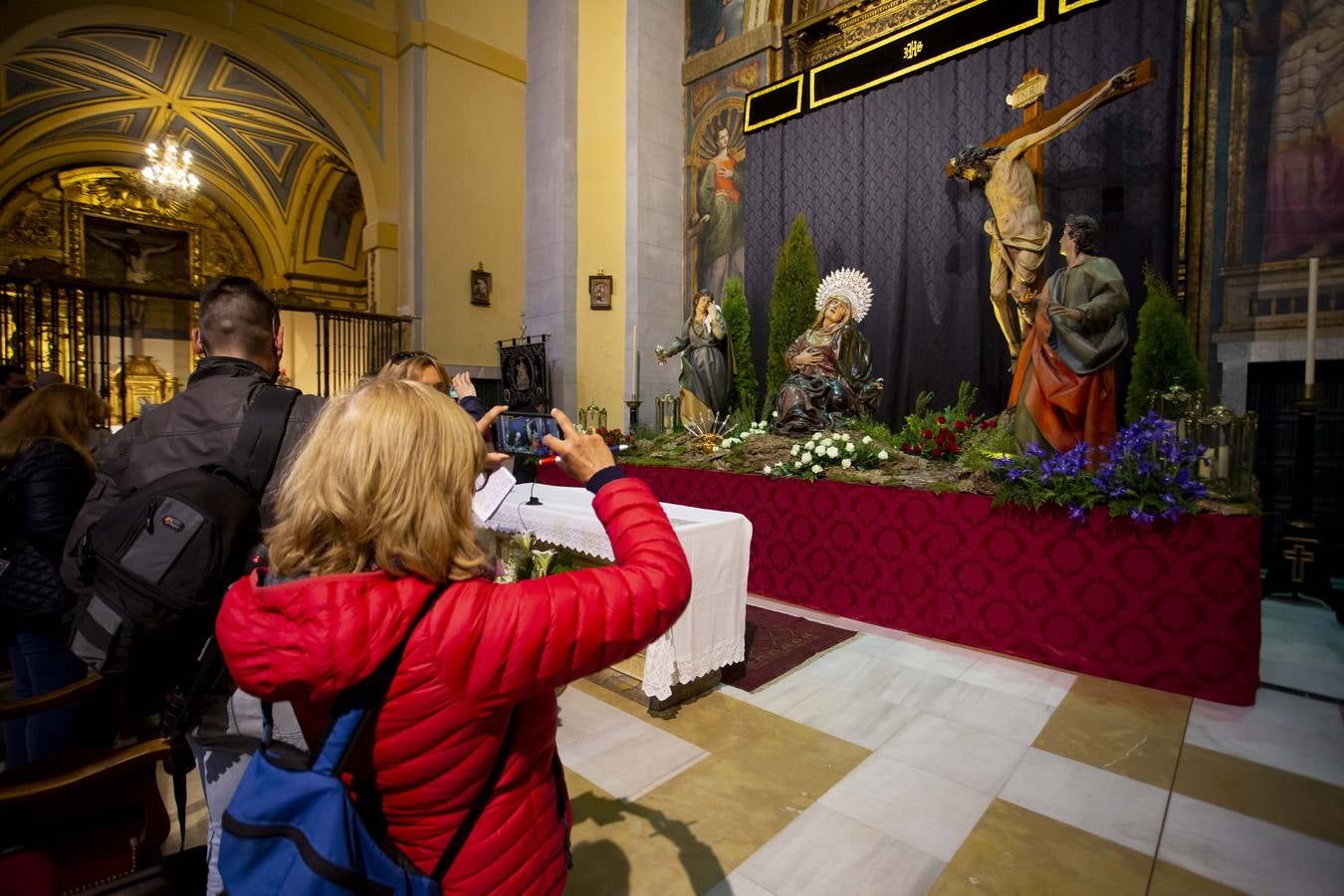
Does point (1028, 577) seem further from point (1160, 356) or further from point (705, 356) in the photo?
point (705, 356)

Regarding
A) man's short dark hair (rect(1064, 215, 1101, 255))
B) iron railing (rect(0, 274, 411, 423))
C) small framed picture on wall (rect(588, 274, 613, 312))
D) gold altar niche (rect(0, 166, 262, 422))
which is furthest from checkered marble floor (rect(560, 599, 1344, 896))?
gold altar niche (rect(0, 166, 262, 422))

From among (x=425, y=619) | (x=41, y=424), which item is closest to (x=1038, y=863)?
(x=425, y=619)

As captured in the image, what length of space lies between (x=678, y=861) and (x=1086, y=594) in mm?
2823

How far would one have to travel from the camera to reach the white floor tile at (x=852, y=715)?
2.96m

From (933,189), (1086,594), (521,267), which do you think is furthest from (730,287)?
(1086,594)

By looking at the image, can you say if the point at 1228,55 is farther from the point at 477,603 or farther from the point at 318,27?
the point at 318,27

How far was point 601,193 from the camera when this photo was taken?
10008 millimetres

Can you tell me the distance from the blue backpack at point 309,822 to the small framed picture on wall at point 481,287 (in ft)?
31.8

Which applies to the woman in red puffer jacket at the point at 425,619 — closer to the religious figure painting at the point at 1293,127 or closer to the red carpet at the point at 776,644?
the red carpet at the point at 776,644

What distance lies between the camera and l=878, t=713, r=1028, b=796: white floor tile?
8.58 feet

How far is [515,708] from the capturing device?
3.30 ft

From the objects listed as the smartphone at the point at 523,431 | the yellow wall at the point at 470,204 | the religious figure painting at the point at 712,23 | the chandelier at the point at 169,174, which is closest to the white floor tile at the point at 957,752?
the smartphone at the point at 523,431

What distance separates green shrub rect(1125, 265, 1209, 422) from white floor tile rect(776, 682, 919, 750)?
3940 mm

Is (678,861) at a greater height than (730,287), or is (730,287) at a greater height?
(730,287)
